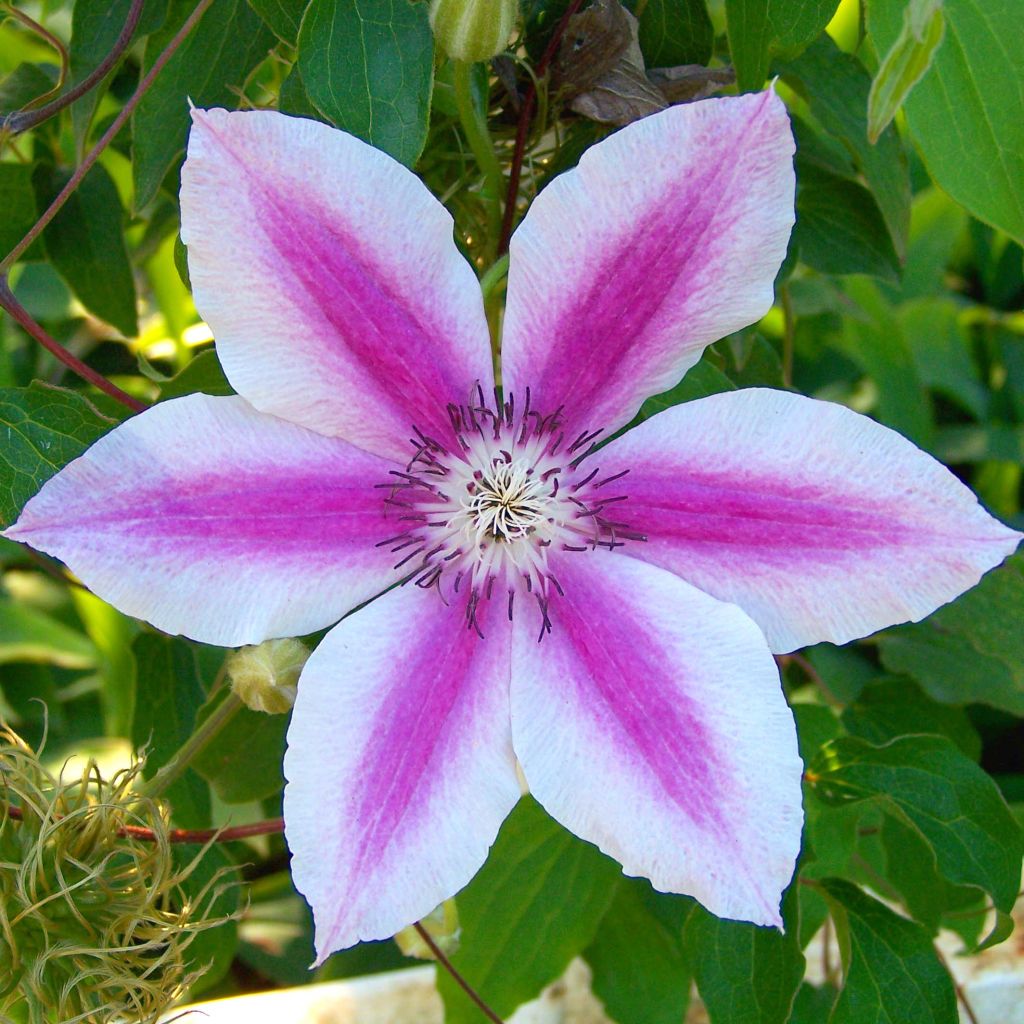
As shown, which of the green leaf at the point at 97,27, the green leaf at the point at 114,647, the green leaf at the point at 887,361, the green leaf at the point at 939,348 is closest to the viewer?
the green leaf at the point at 97,27

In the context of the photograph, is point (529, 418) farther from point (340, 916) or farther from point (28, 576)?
point (28, 576)

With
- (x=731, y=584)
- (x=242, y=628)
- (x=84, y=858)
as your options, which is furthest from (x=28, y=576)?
(x=731, y=584)

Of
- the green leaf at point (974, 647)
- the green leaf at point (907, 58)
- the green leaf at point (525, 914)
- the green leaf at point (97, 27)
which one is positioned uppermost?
the green leaf at point (907, 58)

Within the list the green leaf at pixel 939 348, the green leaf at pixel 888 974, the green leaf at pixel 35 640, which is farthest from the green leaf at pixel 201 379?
the green leaf at pixel 939 348

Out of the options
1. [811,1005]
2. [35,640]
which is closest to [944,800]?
[811,1005]

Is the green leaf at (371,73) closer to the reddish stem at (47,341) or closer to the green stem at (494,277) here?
the green stem at (494,277)

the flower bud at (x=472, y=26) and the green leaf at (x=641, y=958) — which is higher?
the flower bud at (x=472, y=26)

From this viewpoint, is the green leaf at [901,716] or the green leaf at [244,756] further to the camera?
the green leaf at [901,716]

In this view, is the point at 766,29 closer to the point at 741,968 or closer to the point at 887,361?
the point at 741,968

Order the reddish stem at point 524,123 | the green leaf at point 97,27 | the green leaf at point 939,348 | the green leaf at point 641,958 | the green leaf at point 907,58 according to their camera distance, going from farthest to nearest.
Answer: the green leaf at point 939,348, the green leaf at point 641,958, the green leaf at point 97,27, the reddish stem at point 524,123, the green leaf at point 907,58
